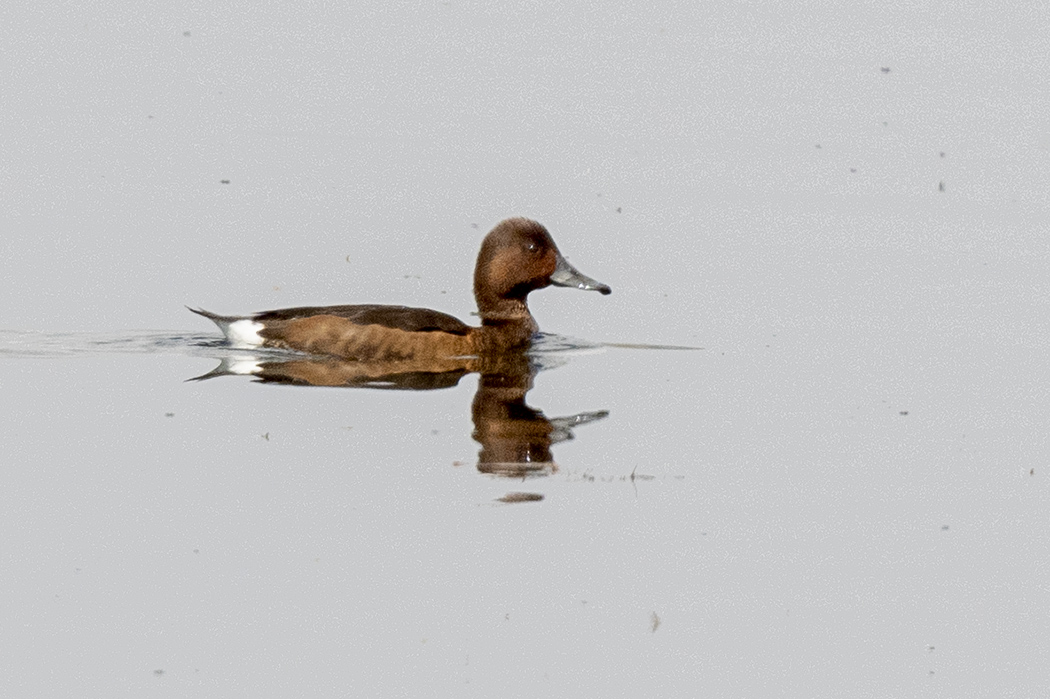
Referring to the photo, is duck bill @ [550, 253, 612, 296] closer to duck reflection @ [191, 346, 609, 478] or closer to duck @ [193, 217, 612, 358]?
duck @ [193, 217, 612, 358]

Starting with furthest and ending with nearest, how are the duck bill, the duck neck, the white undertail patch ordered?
the duck bill → the duck neck → the white undertail patch

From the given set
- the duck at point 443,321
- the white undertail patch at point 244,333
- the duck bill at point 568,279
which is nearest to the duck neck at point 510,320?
the duck at point 443,321

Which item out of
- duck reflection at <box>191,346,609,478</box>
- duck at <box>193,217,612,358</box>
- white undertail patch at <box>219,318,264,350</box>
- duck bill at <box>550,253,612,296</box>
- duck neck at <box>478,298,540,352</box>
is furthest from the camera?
duck bill at <box>550,253,612,296</box>

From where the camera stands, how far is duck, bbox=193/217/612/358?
1278 cm

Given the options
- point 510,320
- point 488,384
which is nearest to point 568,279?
point 510,320

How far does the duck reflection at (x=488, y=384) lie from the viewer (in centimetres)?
952

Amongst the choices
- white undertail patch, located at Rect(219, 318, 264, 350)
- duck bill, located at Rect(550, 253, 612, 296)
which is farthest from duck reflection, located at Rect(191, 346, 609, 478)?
duck bill, located at Rect(550, 253, 612, 296)

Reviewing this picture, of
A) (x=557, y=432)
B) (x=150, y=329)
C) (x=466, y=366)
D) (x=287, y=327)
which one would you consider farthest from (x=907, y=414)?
(x=150, y=329)

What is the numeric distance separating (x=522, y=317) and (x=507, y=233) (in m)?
0.69

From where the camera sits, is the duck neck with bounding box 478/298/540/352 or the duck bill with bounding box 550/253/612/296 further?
the duck bill with bounding box 550/253/612/296

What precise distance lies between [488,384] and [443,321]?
1.24 metres

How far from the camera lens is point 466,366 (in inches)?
497

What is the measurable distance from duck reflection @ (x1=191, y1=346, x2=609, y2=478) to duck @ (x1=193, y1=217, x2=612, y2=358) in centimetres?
15

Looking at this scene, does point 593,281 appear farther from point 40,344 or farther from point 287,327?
point 40,344
